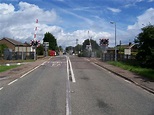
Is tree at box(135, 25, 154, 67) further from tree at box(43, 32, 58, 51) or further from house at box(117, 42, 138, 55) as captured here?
tree at box(43, 32, 58, 51)

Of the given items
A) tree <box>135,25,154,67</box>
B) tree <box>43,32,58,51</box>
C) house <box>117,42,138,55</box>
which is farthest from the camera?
tree <box>43,32,58,51</box>

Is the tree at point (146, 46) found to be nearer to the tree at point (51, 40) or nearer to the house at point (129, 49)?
the house at point (129, 49)

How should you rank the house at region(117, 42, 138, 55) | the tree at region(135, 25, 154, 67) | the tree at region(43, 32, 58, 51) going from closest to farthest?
the tree at region(135, 25, 154, 67) < the house at region(117, 42, 138, 55) < the tree at region(43, 32, 58, 51)

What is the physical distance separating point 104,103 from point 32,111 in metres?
2.89

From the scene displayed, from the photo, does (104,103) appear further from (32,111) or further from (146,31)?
(146,31)

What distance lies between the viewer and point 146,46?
40.0m

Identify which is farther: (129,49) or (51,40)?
(51,40)

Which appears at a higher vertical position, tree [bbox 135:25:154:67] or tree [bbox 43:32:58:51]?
tree [bbox 43:32:58:51]

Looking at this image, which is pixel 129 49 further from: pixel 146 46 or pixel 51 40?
pixel 51 40

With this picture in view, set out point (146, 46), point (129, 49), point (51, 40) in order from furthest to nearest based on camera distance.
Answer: point (51, 40) → point (129, 49) → point (146, 46)

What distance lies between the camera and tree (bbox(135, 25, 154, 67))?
38781 millimetres

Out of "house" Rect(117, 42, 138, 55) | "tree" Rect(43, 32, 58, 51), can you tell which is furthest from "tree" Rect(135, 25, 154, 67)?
"tree" Rect(43, 32, 58, 51)

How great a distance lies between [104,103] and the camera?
36.5 feet

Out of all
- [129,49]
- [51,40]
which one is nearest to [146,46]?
[129,49]
